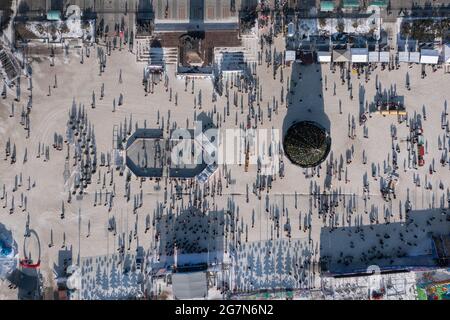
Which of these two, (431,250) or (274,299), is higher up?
(431,250)

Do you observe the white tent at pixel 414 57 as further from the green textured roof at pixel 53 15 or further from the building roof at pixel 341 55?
the green textured roof at pixel 53 15

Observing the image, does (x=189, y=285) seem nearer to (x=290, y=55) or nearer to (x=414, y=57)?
(x=290, y=55)

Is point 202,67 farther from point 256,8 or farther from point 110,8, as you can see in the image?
point 110,8

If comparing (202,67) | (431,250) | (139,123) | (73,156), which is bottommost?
(431,250)
